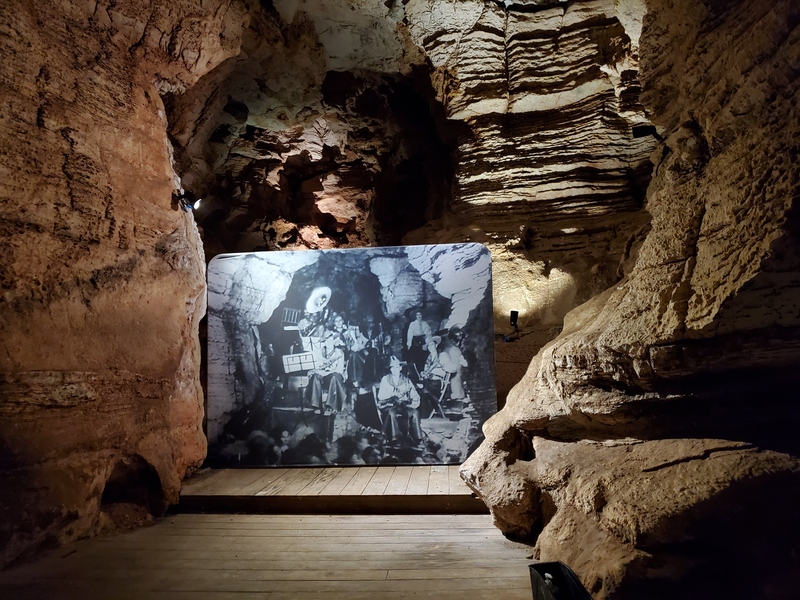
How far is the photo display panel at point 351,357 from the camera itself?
4.82 meters

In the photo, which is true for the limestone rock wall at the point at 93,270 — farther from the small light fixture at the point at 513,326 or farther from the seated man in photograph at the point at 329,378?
the small light fixture at the point at 513,326

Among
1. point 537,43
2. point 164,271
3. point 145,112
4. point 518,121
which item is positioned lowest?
point 164,271

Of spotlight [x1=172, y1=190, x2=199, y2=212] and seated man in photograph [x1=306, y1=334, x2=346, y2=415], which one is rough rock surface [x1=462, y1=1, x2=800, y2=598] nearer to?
seated man in photograph [x1=306, y1=334, x2=346, y2=415]

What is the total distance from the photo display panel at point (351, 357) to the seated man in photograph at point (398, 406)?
10 mm

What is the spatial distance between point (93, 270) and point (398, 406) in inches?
117

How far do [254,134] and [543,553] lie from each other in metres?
7.06

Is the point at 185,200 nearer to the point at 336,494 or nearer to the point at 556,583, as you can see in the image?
the point at 336,494

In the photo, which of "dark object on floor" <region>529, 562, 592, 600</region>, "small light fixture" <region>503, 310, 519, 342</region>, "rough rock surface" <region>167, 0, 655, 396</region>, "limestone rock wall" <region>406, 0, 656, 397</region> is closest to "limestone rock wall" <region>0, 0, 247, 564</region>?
"rough rock surface" <region>167, 0, 655, 396</region>

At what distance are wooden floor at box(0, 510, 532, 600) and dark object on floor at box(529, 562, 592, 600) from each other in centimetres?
68

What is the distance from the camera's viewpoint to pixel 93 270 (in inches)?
138

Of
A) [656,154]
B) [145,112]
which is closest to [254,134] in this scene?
[145,112]

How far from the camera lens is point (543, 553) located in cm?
276

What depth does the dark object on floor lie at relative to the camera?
1741 millimetres

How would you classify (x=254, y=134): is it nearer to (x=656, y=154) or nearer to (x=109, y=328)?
(x=109, y=328)
